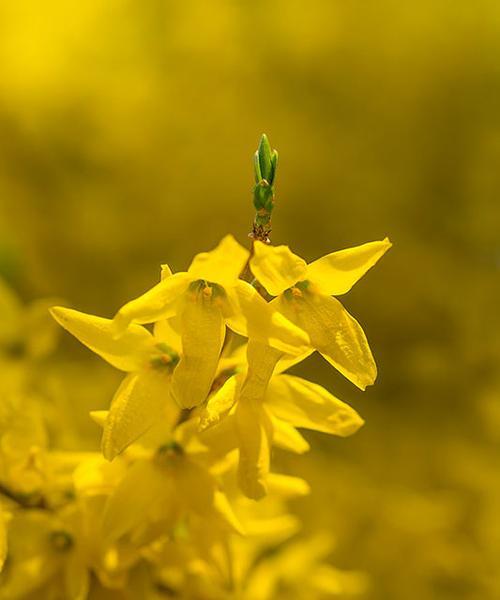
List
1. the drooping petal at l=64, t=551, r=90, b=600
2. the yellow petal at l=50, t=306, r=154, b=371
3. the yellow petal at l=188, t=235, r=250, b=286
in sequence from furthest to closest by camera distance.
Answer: the drooping petal at l=64, t=551, r=90, b=600 < the yellow petal at l=50, t=306, r=154, b=371 < the yellow petal at l=188, t=235, r=250, b=286

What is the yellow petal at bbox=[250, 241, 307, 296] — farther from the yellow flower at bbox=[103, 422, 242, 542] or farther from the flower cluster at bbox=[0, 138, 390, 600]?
the yellow flower at bbox=[103, 422, 242, 542]

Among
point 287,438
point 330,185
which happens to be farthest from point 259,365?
point 330,185

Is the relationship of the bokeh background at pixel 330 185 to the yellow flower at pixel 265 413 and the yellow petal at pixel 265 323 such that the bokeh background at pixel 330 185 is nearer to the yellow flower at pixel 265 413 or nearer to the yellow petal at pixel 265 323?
the yellow flower at pixel 265 413

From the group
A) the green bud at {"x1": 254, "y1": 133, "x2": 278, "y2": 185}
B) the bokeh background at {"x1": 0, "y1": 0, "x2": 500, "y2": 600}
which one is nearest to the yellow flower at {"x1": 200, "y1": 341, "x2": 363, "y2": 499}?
the green bud at {"x1": 254, "y1": 133, "x2": 278, "y2": 185}

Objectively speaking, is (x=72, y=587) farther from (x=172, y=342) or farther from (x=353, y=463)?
(x=353, y=463)

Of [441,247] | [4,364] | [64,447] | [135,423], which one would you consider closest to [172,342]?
[135,423]

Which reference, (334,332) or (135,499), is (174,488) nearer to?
(135,499)

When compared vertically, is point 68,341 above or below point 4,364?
below
